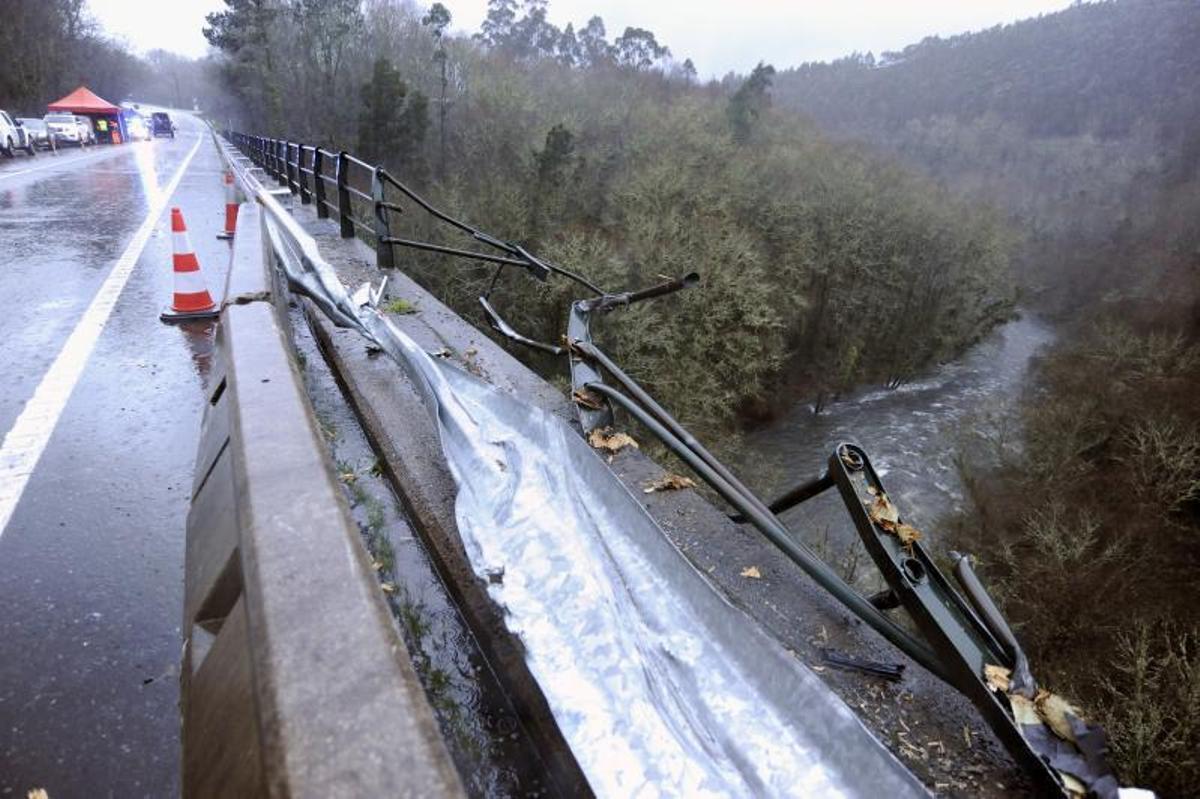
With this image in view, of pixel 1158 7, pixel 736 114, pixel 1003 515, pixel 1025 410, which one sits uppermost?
pixel 1158 7

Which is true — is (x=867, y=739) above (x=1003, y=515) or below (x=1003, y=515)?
above

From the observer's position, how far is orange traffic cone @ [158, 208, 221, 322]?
16.7 ft

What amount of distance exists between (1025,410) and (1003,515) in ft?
25.2

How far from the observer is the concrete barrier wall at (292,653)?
2.89ft

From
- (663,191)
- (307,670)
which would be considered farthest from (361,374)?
(663,191)

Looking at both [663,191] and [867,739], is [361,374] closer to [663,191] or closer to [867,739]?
[867,739]

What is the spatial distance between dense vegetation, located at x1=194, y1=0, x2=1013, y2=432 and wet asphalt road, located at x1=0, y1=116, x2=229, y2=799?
62.6ft

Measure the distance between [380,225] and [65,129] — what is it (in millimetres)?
31119

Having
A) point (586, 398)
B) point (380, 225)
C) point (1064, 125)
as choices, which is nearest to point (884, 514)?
point (586, 398)

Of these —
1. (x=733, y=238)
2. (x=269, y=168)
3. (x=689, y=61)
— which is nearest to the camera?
(x=269, y=168)

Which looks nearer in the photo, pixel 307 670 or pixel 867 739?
pixel 307 670

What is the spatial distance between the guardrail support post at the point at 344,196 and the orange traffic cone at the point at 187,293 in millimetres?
2360

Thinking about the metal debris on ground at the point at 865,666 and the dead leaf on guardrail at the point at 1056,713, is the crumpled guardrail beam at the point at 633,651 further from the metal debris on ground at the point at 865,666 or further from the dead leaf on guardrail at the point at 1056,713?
the metal debris on ground at the point at 865,666

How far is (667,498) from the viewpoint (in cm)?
286
